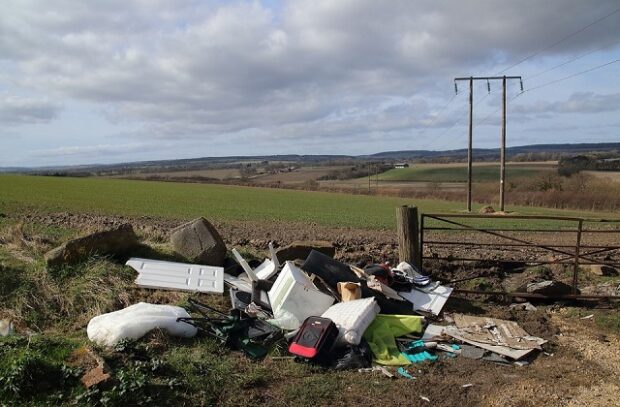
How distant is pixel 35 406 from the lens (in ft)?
13.6

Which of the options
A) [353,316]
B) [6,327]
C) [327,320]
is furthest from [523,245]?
[6,327]

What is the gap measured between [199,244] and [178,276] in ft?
4.06

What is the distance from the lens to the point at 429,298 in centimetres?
793

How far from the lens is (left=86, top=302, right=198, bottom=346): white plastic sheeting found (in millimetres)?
5574

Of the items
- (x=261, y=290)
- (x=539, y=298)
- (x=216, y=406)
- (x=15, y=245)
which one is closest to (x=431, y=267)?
(x=539, y=298)

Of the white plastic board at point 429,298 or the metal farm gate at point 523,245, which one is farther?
the metal farm gate at point 523,245

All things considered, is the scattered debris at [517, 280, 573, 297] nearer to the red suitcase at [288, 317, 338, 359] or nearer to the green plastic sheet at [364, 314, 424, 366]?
the green plastic sheet at [364, 314, 424, 366]

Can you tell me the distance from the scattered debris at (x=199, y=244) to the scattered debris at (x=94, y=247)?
0.78 m

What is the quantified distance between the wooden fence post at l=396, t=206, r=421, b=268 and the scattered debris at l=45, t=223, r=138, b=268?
475cm

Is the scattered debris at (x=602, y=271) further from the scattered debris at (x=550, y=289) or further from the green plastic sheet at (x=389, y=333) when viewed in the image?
the green plastic sheet at (x=389, y=333)

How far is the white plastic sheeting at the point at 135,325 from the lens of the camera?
557 centimetres

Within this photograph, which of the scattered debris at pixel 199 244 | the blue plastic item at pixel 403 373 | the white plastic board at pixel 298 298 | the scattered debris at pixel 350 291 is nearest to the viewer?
the blue plastic item at pixel 403 373

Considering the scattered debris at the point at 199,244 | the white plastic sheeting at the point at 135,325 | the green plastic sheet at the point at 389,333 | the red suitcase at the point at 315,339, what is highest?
the scattered debris at the point at 199,244

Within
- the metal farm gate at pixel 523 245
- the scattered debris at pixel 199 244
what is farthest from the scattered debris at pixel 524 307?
the scattered debris at pixel 199 244
